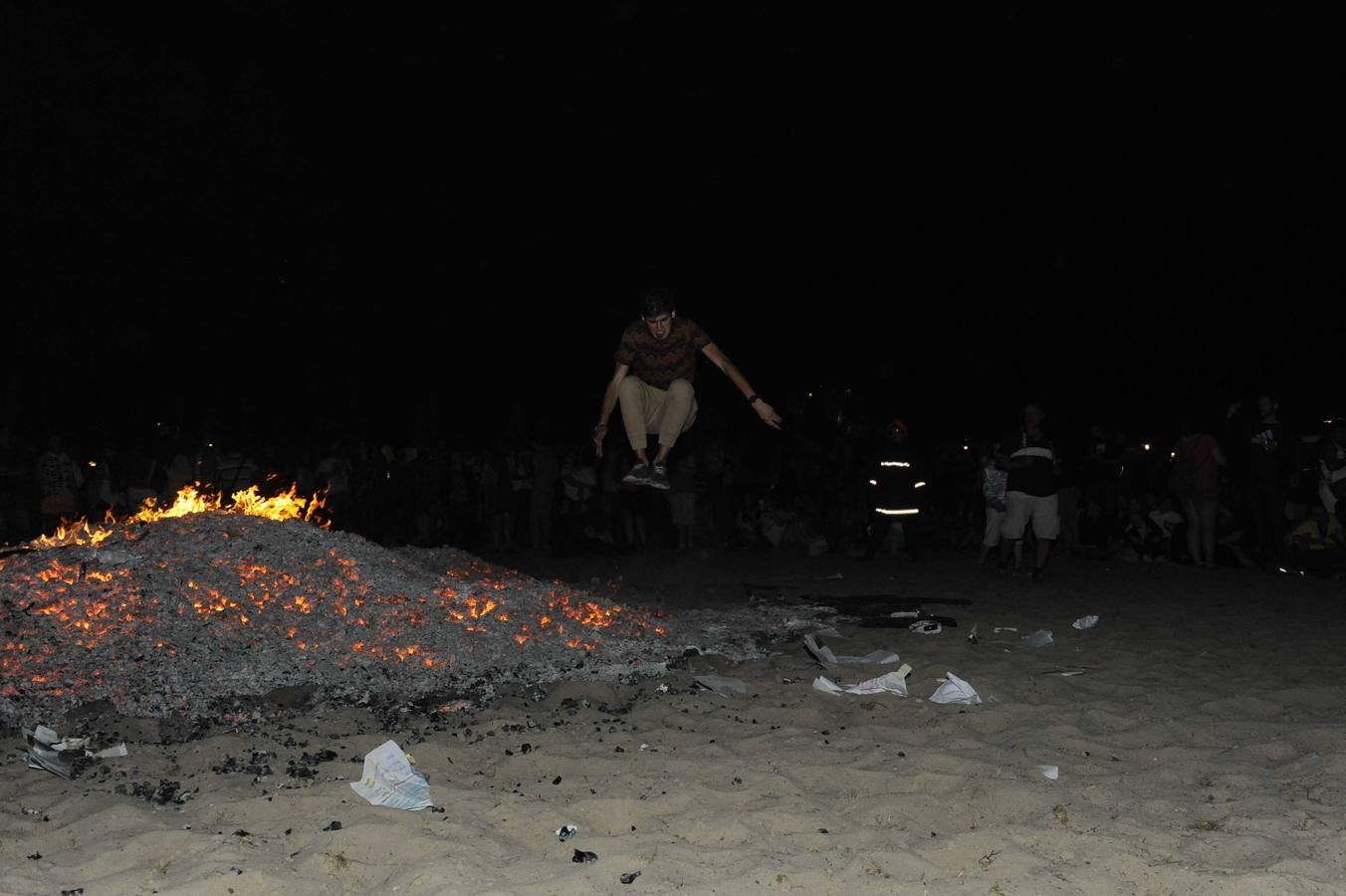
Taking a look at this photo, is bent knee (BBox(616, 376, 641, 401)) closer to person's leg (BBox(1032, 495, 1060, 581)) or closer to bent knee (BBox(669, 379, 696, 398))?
bent knee (BBox(669, 379, 696, 398))

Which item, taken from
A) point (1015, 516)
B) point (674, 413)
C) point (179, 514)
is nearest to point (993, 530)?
point (1015, 516)

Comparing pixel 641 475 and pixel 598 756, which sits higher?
pixel 641 475

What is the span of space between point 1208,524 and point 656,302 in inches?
283

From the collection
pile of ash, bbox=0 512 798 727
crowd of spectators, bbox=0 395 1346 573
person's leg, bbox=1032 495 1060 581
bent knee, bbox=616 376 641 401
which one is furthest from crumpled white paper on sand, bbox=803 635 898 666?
crowd of spectators, bbox=0 395 1346 573

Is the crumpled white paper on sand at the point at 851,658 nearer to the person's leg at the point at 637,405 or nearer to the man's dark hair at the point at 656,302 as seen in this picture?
the person's leg at the point at 637,405

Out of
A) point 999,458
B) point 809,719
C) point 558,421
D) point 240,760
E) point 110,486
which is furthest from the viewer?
point 558,421

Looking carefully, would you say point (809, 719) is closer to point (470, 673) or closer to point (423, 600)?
point (470, 673)

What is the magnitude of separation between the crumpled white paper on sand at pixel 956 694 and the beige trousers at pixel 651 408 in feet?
7.54

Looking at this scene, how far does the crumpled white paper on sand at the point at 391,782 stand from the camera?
4.18m

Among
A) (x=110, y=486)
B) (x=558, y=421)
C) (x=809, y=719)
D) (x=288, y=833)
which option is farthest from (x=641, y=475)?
(x=558, y=421)

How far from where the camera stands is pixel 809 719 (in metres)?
5.44

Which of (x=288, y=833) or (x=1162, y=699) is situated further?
(x=1162, y=699)

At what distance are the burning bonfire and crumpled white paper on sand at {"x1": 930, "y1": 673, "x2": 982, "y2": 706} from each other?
1.67 meters

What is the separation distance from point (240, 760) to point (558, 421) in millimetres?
16571
